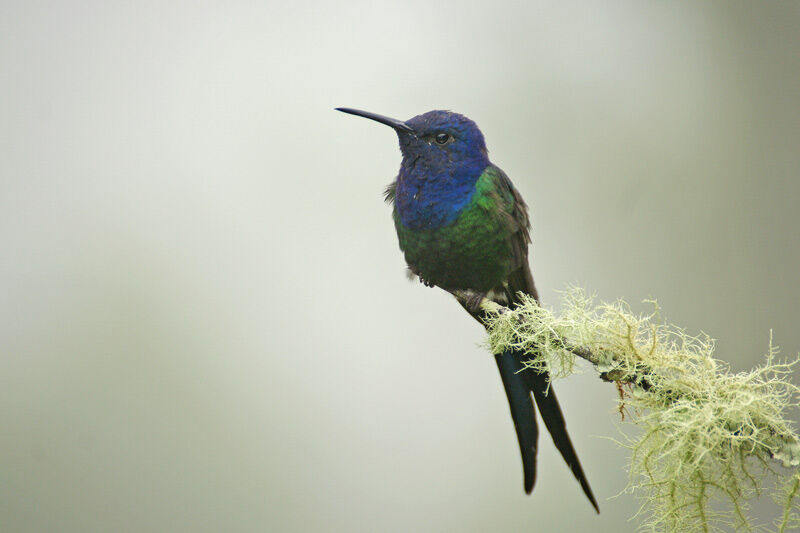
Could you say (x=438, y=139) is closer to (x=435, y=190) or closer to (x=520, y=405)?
(x=435, y=190)

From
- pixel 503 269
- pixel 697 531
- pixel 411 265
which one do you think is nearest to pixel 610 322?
pixel 697 531

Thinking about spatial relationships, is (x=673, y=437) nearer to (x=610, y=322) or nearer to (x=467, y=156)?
(x=610, y=322)

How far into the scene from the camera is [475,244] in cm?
169

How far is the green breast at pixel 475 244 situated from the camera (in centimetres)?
168

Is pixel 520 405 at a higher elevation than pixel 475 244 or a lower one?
lower

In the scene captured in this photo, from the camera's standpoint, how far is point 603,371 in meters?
1.14

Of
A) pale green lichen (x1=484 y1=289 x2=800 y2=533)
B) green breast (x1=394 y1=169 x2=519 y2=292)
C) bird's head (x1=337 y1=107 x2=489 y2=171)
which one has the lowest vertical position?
pale green lichen (x1=484 y1=289 x2=800 y2=533)

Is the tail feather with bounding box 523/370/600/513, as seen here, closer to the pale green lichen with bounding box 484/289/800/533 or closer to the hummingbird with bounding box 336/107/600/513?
the hummingbird with bounding box 336/107/600/513

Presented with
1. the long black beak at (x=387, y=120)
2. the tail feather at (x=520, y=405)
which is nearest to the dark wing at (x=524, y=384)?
the tail feather at (x=520, y=405)

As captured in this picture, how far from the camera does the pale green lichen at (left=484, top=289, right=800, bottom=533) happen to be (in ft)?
3.27

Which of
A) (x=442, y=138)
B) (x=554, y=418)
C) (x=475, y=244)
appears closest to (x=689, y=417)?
(x=554, y=418)

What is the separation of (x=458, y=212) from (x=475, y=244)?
0.29ft

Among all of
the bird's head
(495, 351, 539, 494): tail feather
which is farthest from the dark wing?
the bird's head

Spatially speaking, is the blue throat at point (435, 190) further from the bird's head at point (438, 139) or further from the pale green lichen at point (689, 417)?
the pale green lichen at point (689, 417)
